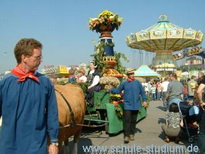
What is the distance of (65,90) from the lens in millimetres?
4648

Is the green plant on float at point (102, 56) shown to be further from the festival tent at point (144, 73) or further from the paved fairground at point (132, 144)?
the festival tent at point (144, 73)

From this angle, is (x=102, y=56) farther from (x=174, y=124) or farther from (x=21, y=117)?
(x=21, y=117)

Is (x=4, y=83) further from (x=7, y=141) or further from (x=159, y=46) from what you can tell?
(x=159, y=46)

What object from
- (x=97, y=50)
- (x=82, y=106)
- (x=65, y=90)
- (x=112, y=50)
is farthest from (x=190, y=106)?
(x=112, y=50)

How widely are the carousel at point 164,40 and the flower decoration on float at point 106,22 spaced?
119 feet

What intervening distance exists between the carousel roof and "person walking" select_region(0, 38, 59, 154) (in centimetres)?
4592

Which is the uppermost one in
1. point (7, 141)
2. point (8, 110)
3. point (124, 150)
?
point (8, 110)

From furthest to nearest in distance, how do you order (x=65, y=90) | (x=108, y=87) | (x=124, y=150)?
(x=108, y=87), (x=124, y=150), (x=65, y=90)

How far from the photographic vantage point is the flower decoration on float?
464 inches

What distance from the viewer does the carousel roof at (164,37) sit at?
4694cm

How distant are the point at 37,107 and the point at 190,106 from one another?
5.02 meters

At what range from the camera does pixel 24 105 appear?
7.79ft

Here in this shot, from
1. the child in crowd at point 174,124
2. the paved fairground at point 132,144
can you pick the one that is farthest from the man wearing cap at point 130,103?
the child in crowd at point 174,124

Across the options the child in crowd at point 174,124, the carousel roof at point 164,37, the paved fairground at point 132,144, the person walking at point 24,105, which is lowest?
the paved fairground at point 132,144
